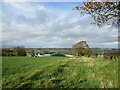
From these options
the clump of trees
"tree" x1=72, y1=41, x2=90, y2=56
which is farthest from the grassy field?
the clump of trees

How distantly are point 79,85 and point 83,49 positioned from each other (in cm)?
6247

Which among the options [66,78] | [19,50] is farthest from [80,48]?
[66,78]

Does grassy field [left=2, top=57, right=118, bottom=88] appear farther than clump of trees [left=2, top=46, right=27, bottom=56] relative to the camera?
No

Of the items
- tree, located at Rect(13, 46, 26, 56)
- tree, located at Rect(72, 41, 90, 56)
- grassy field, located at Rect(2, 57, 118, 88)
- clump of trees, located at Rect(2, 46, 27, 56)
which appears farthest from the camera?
tree, located at Rect(13, 46, 26, 56)

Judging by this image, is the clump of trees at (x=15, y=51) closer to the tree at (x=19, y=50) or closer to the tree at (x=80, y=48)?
the tree at (x=19, y=50)

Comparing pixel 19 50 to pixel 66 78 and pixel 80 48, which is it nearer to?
pixel 80 48

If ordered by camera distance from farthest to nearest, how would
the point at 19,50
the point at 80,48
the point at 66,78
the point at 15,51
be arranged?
the point at 19,50, the point at 15,51, the point at 80,48, the point at 66,78

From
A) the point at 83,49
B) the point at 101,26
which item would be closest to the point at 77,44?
the point at 83,49

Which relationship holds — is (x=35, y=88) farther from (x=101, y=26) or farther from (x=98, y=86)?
(x=101, y=26)

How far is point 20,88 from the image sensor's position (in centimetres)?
510

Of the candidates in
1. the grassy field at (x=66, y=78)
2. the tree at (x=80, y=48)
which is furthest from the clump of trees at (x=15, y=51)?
the grassy field at (x=66, y=78)

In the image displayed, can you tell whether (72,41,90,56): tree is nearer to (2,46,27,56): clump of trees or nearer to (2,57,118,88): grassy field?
(2,46,27,56): clump of trees

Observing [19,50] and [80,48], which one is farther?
[19,50]

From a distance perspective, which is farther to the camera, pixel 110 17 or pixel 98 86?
pixel 110 17
